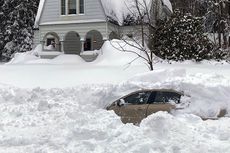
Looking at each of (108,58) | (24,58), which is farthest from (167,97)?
(24,58)

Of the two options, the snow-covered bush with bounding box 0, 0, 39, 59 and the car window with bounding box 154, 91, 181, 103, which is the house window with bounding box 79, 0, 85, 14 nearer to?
the snow-covered bush with bounding box 0, 0, 39, 59

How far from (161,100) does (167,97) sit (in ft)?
0.59

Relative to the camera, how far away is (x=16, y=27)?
1781 inches

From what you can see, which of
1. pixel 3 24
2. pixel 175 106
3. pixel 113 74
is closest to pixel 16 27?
pixel 3 24

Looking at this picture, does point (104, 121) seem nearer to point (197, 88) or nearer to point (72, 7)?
point (197, 88)

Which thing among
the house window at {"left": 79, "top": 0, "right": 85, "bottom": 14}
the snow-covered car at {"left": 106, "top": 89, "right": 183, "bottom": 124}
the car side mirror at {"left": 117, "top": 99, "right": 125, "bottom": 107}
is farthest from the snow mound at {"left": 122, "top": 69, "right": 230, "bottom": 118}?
the house window at {"left": 79, "top": 0, "right": 85, "bottom": 14}

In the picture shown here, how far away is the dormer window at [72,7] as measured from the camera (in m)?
33.0

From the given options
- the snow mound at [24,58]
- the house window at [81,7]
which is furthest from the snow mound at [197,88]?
the snow mound at [24,58]

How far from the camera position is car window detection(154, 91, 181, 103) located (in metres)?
12.1

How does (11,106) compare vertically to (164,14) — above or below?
below

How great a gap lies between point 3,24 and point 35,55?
1317cm

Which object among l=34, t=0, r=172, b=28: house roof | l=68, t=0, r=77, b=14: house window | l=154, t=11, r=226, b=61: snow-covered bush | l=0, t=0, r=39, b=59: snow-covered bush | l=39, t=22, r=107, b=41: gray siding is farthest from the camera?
l=0, t=0, r=39, b=59: snow-covered bush

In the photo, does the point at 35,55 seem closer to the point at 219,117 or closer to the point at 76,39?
the point at 76,39

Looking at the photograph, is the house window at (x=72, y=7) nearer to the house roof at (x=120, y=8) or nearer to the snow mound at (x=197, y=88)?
the house roof at (x=120, y=8)
